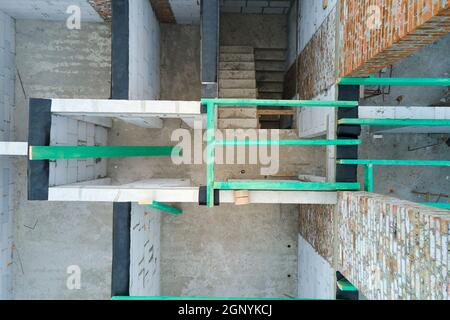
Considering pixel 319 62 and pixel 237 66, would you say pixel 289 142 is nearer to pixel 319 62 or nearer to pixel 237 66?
pixel 319 62

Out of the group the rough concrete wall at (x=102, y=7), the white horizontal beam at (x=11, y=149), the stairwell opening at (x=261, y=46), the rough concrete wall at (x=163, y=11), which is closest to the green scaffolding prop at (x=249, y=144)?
the stairwell opening at (x=261, y=46)

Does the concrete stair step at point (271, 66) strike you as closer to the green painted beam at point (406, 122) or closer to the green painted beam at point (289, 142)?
the green painted beam at point (406, 122)

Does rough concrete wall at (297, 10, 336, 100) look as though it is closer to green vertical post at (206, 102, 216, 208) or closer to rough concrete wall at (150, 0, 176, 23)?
green vertical post at (206, 102, 216, 208)

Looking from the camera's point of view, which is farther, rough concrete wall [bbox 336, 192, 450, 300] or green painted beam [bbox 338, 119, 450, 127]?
green painted beam [bbox 338, 119, 450, 127]

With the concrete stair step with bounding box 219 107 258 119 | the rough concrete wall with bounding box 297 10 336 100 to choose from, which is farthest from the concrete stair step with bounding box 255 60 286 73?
the concrete stair step with bounding box 219 107 258 119

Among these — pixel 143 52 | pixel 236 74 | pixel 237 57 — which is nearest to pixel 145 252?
pixel 143 52

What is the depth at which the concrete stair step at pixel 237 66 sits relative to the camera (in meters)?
8.00

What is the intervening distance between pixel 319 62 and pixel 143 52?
3.83 meters

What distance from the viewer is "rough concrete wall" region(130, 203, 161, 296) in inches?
235

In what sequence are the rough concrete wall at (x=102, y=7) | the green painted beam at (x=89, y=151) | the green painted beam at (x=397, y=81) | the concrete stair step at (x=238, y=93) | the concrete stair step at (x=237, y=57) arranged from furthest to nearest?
the concrete stair step at (x=237, y=57) → the concrete stair step at (x=238, y=93) → the rough concrete wall at (x=102, y=7) → the green painted beam at (x=89, y=151) → the green painted beam at (x=397, y=81)

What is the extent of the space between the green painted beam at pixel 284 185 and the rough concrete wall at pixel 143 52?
9.03 ft

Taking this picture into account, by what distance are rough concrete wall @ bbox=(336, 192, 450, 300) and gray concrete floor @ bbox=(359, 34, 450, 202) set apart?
148 inches

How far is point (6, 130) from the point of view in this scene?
26.2 feet

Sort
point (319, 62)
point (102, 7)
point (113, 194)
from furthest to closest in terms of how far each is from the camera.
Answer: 1. point (102, 7)
2. point (319, 62)
3. point (113, 194)
